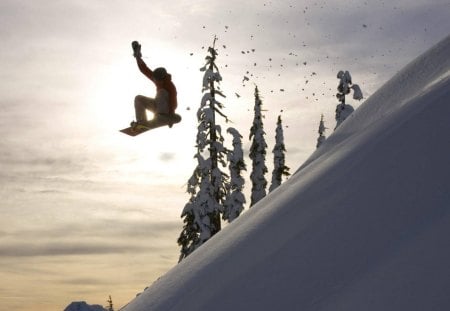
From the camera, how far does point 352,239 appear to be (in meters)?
4.32

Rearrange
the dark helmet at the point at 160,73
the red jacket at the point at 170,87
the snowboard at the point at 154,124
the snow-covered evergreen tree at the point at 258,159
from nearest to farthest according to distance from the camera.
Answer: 1. the dark helmet at the point at 160,73
2. the red jacket at the point at 170,87
3. the snowboard at the point at 154,124
4. the snow-covered evergreen tree at the point at 258,159

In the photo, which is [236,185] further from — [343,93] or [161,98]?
[161,98]

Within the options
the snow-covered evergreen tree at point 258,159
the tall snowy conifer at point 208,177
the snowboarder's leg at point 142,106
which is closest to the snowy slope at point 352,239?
the snowboarder's leg at point 142,106

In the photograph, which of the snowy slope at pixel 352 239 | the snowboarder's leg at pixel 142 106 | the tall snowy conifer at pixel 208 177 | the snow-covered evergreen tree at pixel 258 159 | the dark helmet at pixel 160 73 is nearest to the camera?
the snowy slope at pixel 352 239

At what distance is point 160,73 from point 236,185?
24452mm

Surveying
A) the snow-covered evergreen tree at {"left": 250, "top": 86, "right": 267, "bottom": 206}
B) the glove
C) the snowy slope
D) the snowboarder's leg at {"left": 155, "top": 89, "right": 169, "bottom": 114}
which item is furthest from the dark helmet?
the snow-covered evergreen tree at {"left": 250, "top": 86, "right": 267, "bottom": 206}

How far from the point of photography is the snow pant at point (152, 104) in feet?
36.3

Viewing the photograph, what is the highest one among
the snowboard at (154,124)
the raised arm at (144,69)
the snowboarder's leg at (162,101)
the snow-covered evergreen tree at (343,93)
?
the snow-covered evergreen tree at (343,93)

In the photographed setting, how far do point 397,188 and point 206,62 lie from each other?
21.4 metres

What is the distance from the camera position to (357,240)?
4.26 metres

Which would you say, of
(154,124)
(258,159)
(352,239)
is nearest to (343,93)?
(258,159)

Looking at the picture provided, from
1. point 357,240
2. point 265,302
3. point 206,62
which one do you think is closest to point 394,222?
point 357,240

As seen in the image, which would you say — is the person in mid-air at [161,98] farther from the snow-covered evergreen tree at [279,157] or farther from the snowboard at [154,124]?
the snow-covered evergreen tree at [279,157]

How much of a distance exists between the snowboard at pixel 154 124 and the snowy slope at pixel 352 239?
4487mm
